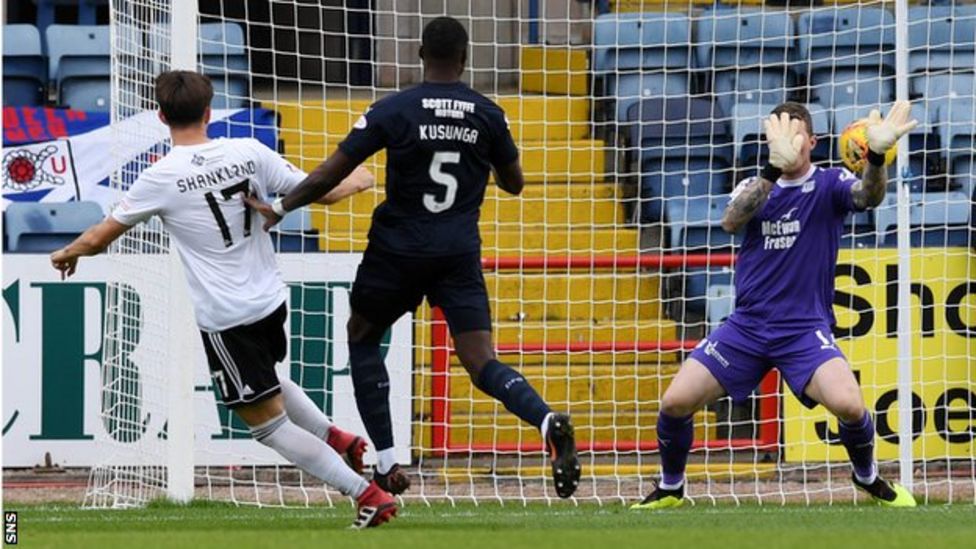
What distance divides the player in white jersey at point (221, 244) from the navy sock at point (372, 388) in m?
0.46

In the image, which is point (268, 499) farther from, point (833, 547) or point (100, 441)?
point (833, 547)

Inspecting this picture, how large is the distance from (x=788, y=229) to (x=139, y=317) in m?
→ 3.76

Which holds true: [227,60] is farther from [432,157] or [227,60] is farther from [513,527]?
[513,527]

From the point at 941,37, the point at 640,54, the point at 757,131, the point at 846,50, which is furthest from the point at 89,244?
the point at 941,37

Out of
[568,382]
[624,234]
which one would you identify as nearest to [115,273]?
[568,382]

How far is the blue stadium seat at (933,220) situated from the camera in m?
12.7

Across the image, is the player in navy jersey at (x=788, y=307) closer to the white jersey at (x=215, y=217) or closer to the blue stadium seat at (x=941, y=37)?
the white jersey at (x=215, y=217)

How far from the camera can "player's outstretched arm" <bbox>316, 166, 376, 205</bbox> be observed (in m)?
8.48

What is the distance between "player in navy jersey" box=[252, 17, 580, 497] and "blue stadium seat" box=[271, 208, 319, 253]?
420 cm

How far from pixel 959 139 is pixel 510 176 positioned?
19.0 ft

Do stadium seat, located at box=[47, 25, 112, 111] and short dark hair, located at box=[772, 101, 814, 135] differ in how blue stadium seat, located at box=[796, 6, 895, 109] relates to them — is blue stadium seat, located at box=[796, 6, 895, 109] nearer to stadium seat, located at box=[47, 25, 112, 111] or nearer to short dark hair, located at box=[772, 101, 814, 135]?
short dark hair, located at box=[772, 101, 814, 135]

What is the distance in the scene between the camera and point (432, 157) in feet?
27.4

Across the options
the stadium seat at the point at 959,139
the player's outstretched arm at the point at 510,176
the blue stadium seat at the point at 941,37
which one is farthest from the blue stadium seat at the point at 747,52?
the player's outstretched arm at the point at 510,176

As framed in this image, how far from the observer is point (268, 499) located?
11.5 meters
